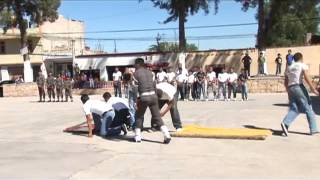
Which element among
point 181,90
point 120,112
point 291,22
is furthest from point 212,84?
point 291,22

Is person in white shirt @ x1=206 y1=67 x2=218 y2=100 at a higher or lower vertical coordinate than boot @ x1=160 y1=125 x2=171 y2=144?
higher

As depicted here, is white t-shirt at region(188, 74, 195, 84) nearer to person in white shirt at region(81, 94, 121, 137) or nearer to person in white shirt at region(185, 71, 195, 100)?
person in white shirt at region(185, 71, 195, 100)

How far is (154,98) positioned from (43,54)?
63.8 m

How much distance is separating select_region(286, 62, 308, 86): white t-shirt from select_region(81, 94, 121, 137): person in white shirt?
12.7 ft

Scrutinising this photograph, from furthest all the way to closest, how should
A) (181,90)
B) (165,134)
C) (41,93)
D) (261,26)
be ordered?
1. (261,26)
2. (41,93)
3. (181,90)
4. (165,134)

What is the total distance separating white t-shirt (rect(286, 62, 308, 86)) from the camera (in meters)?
12.6

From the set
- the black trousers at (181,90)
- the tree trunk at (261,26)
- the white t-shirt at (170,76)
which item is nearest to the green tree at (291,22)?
the tree trunk at (261,26)

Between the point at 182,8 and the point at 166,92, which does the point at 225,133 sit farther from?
the point at 182,8

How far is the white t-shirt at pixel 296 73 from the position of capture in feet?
41.4

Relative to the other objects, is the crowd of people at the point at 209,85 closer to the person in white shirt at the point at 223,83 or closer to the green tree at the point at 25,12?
the person in white shirt at the point at 223,83

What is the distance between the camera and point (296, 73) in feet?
41.4

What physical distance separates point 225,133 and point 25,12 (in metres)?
36.4

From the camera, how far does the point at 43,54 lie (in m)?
74.1

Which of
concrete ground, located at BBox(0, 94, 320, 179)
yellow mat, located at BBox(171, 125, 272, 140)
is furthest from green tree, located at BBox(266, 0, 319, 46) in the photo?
yellow mat, located at BBox(171, 125, 272, 140)
